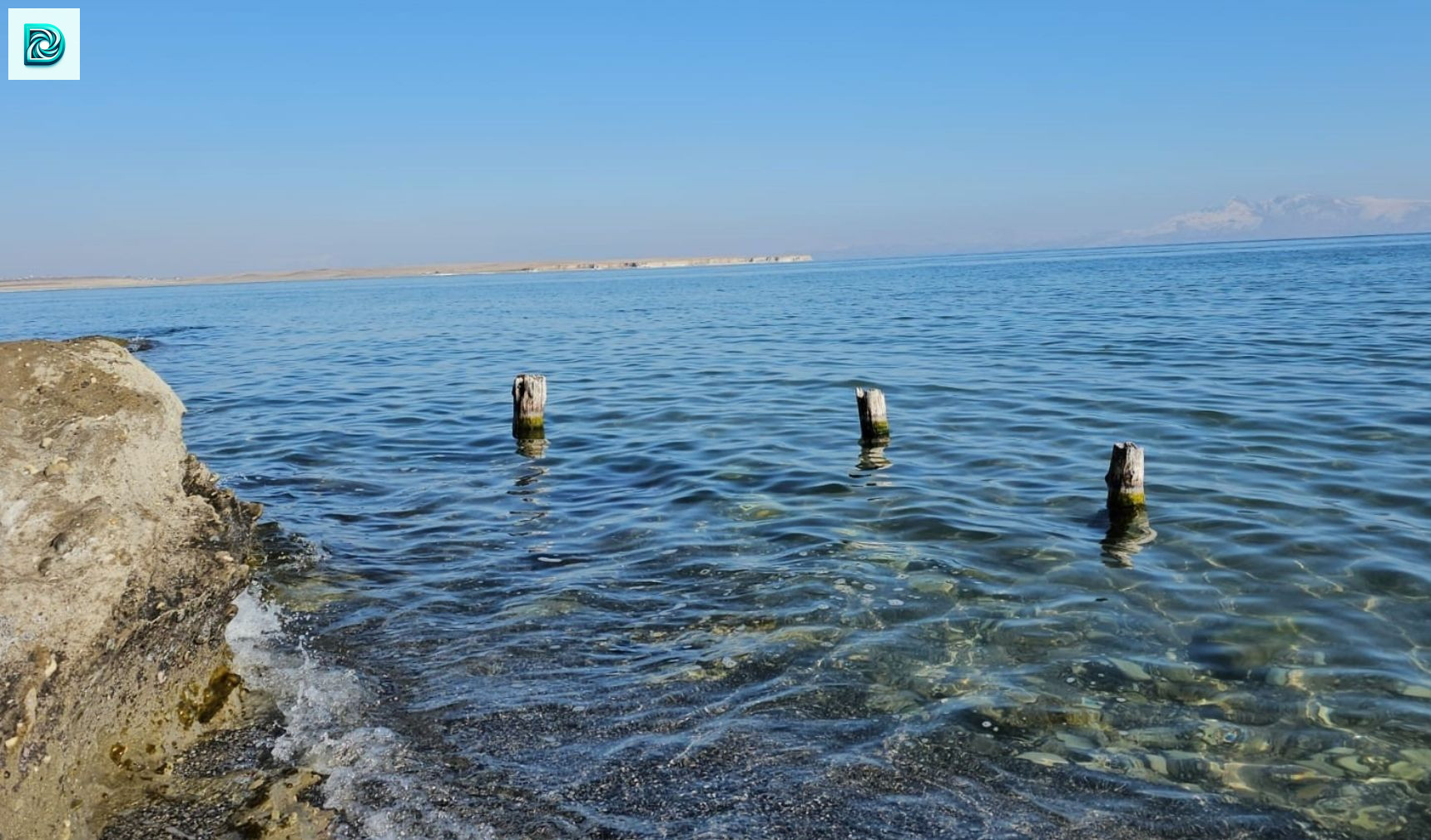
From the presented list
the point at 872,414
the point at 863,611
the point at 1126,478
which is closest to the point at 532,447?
the point at 872,414

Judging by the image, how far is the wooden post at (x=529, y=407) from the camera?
649 inches

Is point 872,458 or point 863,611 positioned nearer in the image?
point 863,611

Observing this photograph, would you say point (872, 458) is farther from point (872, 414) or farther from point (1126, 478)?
point (1126, 478)

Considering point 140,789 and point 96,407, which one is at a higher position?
point 96,407

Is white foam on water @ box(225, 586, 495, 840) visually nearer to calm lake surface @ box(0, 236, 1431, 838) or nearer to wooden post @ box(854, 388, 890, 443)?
calm lake surface @ box(0, 236, 1431, 838)

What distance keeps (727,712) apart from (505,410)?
582 inches

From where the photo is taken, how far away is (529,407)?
1659 cm

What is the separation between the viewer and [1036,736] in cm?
629

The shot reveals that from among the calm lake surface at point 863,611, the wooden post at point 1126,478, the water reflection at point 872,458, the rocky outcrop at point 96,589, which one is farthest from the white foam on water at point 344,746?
the water reflection at point 872,458

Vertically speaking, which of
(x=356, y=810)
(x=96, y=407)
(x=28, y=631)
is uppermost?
(x=96, y=407)

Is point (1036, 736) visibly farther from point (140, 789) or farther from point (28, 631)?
point (28, 631)

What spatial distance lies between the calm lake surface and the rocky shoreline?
474 mm

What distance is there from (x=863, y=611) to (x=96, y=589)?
572 centimetres

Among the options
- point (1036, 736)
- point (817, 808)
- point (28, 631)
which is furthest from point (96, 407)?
point (1036, 736)
